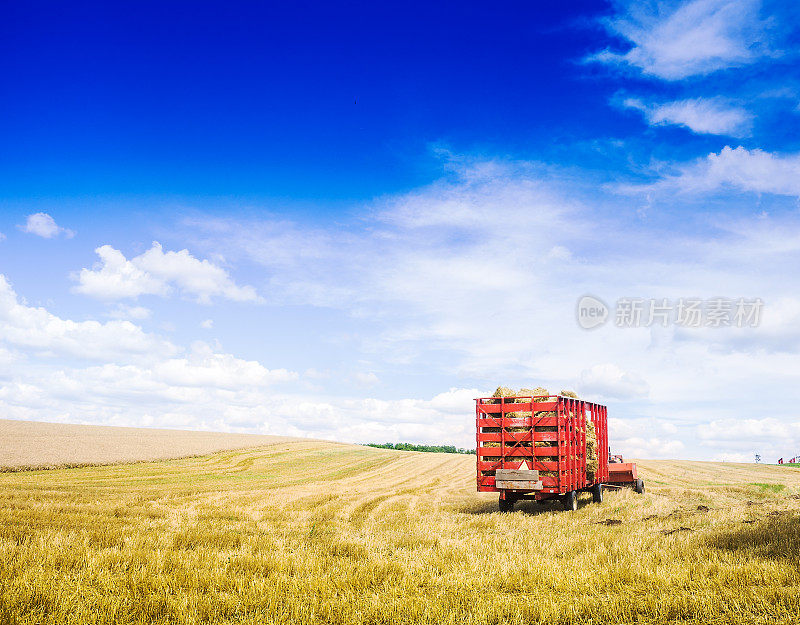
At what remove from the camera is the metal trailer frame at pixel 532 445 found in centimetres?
1611

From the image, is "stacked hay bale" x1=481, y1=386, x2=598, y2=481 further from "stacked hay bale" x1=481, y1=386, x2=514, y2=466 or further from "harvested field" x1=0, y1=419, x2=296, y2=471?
"harvested field" x1=0, y1=419, x2=296, y2=471

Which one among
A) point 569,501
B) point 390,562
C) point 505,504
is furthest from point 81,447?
point 390,562

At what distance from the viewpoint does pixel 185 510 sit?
54.3 feet

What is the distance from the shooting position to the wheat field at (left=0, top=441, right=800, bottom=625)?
6.39m

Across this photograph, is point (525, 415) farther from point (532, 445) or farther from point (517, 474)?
point (517, 474)

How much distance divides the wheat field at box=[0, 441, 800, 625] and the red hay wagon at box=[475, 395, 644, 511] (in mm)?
798

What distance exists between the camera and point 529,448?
16.5 meters

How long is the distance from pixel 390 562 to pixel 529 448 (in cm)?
873

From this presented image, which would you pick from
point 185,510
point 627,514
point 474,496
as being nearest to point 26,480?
point 185,510

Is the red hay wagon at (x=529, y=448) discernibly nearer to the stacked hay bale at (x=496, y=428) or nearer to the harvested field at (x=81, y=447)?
the stacked hay bale at (x=496, y=428)

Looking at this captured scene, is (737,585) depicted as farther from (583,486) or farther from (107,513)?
(107,513)

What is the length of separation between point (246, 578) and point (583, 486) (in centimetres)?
1289

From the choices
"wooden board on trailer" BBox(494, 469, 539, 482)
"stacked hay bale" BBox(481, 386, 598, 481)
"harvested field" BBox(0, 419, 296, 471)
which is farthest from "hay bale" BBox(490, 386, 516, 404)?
"harvested field" BBox(0, 419, 296, 471)

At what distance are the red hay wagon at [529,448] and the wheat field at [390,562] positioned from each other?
→ 31.4 inches
